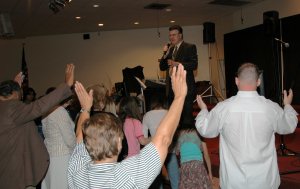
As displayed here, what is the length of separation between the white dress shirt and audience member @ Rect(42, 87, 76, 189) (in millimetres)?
1582

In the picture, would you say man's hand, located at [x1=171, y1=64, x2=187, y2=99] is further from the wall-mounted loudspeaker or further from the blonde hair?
the wall-mounted loudspeaker

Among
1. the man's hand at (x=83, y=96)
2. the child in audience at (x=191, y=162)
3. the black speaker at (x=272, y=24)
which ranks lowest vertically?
the child in audience at (x=191, y=162)

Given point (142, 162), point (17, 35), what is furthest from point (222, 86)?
point (142, 162)

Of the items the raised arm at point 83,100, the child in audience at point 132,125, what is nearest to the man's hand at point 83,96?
the raised arm at point 83,100

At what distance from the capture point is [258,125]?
94.3 inches

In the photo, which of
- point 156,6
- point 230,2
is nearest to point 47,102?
point 156,6

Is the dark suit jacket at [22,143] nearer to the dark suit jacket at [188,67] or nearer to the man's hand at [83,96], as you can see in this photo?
the man's hand at [83,96]

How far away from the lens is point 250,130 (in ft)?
7.89

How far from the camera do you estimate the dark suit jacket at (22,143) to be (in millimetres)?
2631

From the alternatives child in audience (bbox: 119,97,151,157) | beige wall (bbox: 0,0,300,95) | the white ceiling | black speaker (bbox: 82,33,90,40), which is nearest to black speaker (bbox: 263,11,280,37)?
child in audience (bbox: 119,97,151,157)

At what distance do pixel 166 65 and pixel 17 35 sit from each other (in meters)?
9.11

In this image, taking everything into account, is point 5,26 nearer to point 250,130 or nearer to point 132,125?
point 132,125

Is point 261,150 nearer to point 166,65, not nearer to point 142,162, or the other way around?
point 142,162

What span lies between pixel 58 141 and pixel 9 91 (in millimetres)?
806
